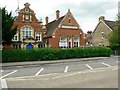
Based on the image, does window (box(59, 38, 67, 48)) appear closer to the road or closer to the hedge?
the hedge

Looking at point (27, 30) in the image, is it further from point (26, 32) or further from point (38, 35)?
point (38, 35)

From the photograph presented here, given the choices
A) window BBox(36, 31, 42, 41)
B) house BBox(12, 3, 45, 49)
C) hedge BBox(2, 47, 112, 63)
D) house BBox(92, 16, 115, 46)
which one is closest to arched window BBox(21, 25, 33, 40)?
house BBox(12, 3, 45, 49)

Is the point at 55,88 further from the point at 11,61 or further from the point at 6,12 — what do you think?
the point at 6,12

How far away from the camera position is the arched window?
44719mm

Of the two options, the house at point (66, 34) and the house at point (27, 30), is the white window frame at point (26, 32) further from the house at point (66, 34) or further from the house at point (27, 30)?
the house at point (66, 34)

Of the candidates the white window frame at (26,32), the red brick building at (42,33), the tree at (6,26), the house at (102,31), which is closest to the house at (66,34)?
the red brick building at (42,33)

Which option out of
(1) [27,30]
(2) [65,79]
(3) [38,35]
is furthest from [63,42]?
(2) [65,79]

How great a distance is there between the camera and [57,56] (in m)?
34.0

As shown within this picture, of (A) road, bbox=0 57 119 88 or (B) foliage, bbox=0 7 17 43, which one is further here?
(B) foliage, bbox=0 7 17 43

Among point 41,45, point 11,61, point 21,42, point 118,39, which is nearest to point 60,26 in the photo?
point 41,45

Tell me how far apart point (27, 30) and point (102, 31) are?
25.1m

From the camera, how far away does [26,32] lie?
45.2 meters

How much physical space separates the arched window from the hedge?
1255cm

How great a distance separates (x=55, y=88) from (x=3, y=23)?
2358 centimetres
